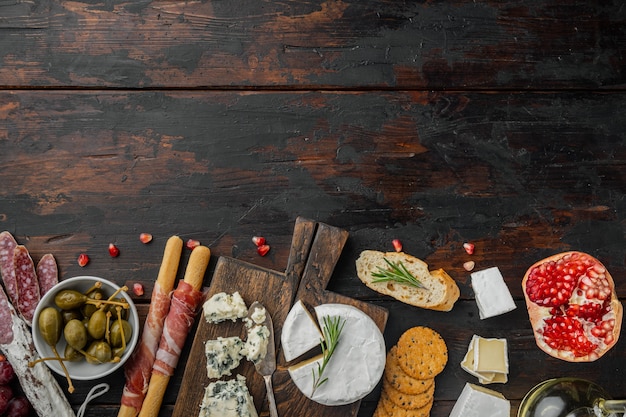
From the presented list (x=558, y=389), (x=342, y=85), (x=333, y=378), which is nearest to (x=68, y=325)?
(x=333, y=378)

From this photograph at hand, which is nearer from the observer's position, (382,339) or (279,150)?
(382,339)

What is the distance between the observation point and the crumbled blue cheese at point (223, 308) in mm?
2145

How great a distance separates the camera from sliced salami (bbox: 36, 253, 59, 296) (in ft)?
7.29

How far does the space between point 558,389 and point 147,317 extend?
4.87ft

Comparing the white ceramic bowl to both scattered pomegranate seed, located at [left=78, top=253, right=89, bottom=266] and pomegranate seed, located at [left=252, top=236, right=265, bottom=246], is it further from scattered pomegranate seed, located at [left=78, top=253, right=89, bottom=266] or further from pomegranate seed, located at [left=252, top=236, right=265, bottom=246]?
pomegranate seed, located at [left=252, top=236, right=265, bottom=246]

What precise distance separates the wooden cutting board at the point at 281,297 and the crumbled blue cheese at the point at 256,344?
5 cm

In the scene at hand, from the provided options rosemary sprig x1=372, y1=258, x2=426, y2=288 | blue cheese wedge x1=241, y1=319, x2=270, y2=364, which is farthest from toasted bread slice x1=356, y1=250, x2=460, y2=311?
blue cheese wedge x1=241, y1=319, x2=270, y2=364

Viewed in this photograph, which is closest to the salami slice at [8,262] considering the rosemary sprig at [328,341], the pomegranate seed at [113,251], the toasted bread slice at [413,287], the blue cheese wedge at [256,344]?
the pomegranate seed at [113,251]

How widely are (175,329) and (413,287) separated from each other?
2.81ft

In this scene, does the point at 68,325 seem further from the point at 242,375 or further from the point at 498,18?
the point at 498,18

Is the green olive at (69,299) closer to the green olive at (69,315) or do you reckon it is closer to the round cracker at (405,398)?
the green olive at (69,315)

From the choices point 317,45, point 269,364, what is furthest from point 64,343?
point 317,45

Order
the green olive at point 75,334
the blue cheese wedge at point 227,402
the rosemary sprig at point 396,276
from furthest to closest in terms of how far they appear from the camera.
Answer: the rosemary sprig at point 396,276 → the blue cheese wedge at point 227,402 → the green olive at point 75,334

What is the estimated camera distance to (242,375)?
2.18 metres
